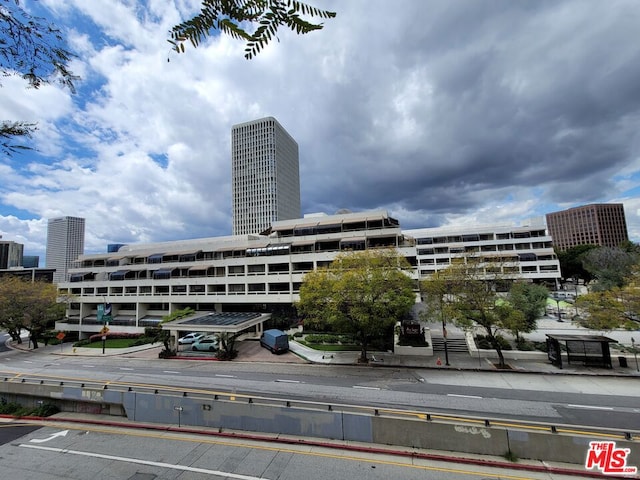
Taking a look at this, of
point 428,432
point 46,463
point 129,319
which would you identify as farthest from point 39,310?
point 428,432

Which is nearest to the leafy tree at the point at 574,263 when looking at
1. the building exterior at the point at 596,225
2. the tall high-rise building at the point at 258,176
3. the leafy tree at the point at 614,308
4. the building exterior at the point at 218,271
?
the building exterior at the point at 218,271

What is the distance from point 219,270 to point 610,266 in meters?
68.2

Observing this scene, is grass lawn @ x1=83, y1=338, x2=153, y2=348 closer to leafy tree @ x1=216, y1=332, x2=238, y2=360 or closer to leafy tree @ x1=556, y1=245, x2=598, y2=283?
leafy tree @ x1=216, y1=332, x2=238, y2=360

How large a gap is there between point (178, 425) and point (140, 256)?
47.1m

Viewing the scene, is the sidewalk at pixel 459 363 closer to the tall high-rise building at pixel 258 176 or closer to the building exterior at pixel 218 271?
the building exterior at pixel 218 271

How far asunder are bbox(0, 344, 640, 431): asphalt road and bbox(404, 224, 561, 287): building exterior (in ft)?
132

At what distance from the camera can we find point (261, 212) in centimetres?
14400

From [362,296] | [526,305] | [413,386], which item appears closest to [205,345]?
[362,296]

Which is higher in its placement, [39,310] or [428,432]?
[39,310]

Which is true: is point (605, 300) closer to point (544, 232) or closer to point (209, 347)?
point (209, 347)

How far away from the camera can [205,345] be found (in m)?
35.4

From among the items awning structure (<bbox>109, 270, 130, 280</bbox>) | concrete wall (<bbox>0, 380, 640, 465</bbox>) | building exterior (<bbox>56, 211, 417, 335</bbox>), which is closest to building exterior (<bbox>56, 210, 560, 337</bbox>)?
awning structure (<bbox>109, 270, 130, 280</bbox>)

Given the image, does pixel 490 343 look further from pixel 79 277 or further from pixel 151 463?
pixel 79 277

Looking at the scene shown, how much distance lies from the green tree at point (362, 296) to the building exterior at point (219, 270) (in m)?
9.10
